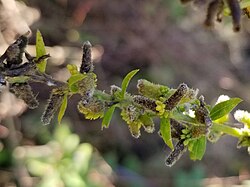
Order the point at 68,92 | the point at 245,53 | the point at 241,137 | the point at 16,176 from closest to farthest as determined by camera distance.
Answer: the point at 68,92, the point at 241,137, the point at 16,176, the point at 245,53

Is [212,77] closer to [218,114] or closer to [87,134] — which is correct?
[87,134]

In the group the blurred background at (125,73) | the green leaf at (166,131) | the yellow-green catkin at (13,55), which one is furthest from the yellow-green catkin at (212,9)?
the blurred background at (125,73)

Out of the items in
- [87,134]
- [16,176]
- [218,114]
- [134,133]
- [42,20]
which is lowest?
[16,176]

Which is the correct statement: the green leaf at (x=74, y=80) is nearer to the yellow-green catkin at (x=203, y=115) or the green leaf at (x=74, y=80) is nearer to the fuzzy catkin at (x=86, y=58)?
the fuzzy catkin at (x=86, y=58)

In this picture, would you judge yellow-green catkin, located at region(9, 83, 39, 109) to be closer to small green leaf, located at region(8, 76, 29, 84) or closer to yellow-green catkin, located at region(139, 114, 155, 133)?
small green leaf, located at region(8, 76, 29, 84)

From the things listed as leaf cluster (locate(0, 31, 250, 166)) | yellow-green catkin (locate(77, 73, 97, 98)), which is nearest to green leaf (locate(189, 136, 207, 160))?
leaf cluster (locate(0, 31, 250, 166))

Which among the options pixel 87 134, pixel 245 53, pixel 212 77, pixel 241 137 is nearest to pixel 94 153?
pixel 87 134

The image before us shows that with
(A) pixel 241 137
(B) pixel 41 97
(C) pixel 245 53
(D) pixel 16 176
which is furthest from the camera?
(C) pixel 245 53
